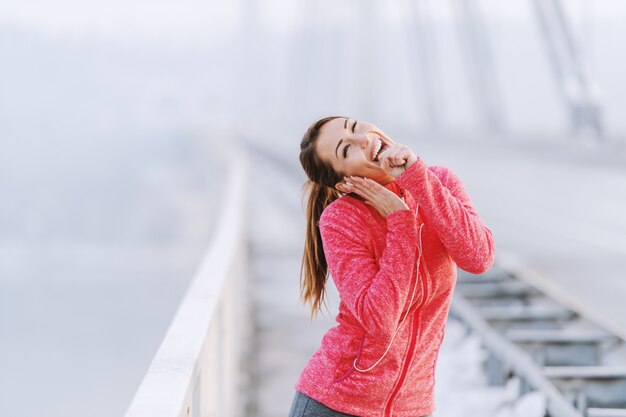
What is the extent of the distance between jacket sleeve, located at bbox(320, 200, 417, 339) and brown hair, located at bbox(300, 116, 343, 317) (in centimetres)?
12

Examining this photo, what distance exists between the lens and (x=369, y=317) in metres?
2.67

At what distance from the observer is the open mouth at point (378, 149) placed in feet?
9.28

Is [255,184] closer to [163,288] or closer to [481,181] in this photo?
[481,181]

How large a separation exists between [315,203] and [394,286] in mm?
414

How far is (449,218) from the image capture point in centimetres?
277

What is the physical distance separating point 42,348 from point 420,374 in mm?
62791

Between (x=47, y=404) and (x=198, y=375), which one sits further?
(x=47, y=404)

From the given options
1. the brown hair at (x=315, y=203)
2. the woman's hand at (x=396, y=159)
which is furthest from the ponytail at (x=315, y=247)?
the woman's hand at (x=396, y=159)

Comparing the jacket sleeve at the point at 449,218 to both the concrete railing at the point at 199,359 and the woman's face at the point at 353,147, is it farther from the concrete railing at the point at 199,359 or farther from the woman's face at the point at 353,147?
the concrete railing at the point at 199,359

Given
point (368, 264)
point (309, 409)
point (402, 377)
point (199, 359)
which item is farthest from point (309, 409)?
point (199, 359)

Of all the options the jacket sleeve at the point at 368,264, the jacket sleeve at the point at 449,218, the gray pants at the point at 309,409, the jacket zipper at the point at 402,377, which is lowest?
the gray pants at the point at 309,409

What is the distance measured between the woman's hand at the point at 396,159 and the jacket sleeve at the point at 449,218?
14 mm

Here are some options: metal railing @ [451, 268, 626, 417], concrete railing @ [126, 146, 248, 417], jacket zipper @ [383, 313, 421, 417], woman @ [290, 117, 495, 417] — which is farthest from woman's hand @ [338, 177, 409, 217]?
metal railing @ [451, 268, 626, 417]

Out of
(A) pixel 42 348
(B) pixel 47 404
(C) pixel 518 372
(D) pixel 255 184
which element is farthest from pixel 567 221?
(A) pixel 42 348
